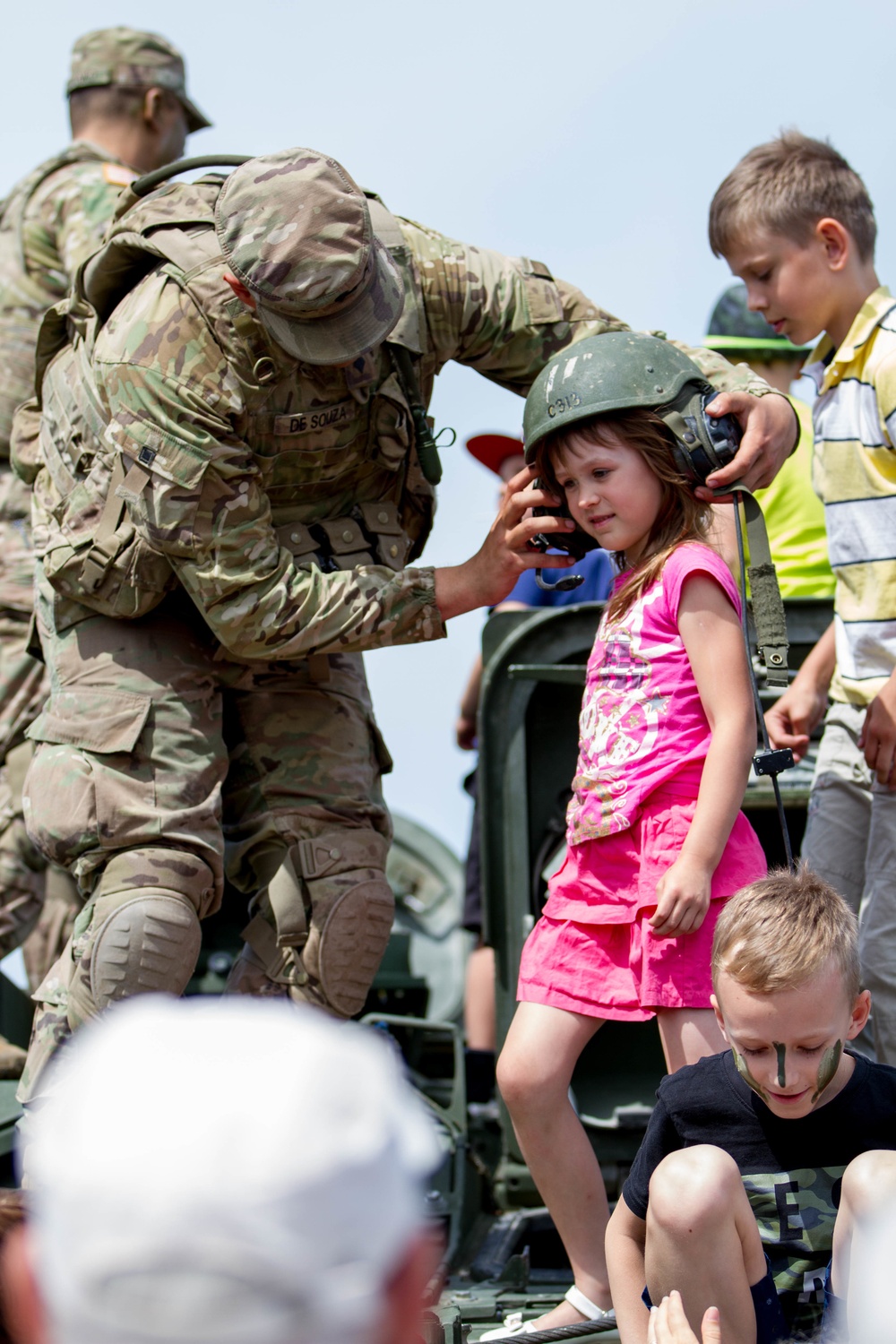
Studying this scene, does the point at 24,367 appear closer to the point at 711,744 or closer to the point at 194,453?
the point at 194,453

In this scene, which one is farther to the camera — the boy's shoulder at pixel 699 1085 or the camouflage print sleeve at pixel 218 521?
the camouflage print sleeve at pixel 218 521

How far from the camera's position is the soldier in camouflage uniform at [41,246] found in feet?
15.3

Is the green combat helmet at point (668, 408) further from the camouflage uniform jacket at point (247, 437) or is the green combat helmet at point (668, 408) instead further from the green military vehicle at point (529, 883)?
Result: the green military vehicle at point (529, 883)

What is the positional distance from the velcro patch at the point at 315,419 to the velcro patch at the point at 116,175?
5.61 feet

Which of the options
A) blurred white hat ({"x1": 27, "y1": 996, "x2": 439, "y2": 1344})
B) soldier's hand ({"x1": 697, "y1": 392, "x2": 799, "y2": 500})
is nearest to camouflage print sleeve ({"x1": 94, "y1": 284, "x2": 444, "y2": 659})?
soldier's hand ({"x1": 697, "y1": 392, "x2": 799, "y2": 500})

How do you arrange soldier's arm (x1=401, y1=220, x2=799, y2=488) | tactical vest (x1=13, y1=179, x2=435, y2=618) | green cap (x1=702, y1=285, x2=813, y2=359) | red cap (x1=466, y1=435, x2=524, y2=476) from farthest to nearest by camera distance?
1. red cap (x1=466, y1=435, x2=524, y2=476)
2. green cap (x1=702, y1=285, x2=813, y2=359)
3. soldier's arm (x1=401, y1=220, x2=799, y2=488)
4. tactical vest (x1=13, y1=179, x2=435, y2=618)

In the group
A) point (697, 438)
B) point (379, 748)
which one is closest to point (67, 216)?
point (379, 748)

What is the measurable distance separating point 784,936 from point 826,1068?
206 millimetres

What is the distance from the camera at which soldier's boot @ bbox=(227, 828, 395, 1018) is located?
3496 millimetres

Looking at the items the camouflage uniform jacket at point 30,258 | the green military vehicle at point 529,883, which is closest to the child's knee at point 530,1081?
the green military vehicle at point 529,883

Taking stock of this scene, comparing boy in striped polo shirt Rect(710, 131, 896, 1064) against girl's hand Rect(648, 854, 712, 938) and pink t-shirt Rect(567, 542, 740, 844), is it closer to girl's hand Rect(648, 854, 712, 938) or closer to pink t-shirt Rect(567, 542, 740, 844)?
pink t-shirt Rect(567, 542, 740, 844)

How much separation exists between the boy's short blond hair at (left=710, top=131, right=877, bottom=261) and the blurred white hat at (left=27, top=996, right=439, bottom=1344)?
3.00 metres

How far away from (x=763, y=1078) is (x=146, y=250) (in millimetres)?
2179

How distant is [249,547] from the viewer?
3.34 m
